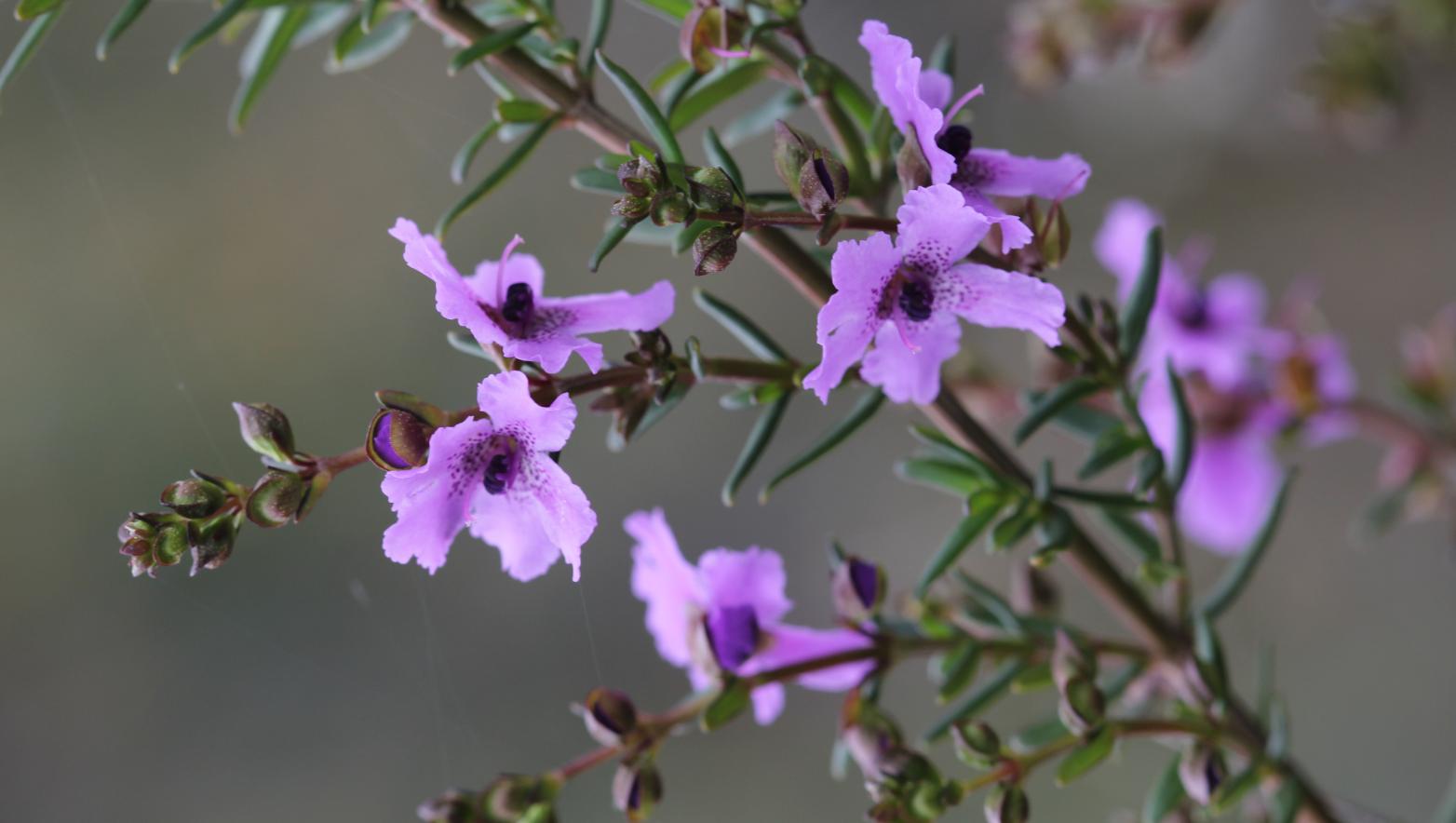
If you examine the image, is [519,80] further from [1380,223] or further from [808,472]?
[1380,223]

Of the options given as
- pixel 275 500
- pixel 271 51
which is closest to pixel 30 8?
pixel 271 51

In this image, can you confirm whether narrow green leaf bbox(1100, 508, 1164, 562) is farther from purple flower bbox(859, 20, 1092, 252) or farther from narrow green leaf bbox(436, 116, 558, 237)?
narrow green leaf bbox(436, 116, 558, 237)

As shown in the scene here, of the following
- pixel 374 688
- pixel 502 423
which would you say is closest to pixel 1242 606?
pixel 374 688

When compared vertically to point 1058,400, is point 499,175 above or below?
above

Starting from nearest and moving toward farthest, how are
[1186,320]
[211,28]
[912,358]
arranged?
[912,358]
[211,28]
[1186,320]

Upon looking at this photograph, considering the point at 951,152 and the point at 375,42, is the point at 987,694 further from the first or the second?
the point at 375,42

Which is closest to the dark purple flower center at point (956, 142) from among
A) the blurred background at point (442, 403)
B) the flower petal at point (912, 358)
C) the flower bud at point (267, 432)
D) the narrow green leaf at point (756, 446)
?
the flower petal at point (912, 358)

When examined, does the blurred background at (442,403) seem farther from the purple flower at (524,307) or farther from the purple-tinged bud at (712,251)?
the purple-tinged bud at (712,251)
